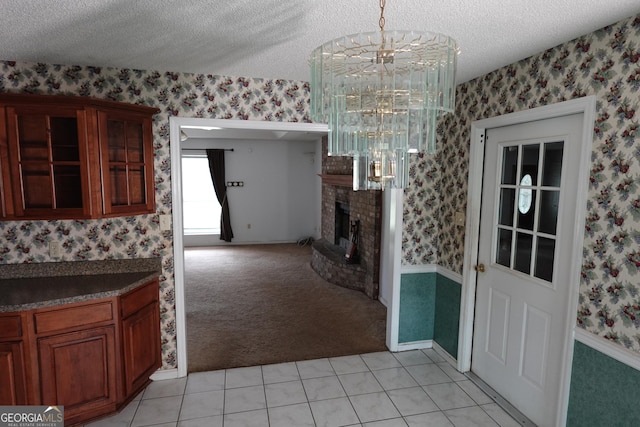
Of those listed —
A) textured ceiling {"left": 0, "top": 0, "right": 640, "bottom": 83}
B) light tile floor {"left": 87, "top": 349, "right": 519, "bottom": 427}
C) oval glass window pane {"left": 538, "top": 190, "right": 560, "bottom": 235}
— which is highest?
textured ceiling {"left": 0, "top": 0, "right": 640, "bottom": 83}

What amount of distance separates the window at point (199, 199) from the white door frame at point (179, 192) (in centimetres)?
507

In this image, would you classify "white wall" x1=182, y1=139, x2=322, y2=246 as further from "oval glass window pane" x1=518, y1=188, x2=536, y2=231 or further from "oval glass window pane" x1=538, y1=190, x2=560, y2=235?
"oval glass window pane" x1=538, y1=190, x2=560, y2=235

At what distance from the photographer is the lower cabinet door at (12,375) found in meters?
2.09

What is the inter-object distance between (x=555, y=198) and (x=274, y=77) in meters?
2.14

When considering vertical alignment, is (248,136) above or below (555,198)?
above

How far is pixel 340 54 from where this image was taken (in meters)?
1.26

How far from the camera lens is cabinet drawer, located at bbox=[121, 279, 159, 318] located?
2.46 m

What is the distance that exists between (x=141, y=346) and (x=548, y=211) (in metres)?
2.87

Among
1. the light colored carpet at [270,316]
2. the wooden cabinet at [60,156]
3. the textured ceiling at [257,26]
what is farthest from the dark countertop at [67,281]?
the textured ceiling at [257,26]

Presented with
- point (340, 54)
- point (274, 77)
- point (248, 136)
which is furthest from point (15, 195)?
point (248, 136)

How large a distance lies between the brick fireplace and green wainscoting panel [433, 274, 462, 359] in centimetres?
134

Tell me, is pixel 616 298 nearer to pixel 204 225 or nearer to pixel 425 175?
pixel 425 175

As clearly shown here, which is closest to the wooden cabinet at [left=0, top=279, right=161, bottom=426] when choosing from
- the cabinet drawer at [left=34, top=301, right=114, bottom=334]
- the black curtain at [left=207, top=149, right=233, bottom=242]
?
the cabinet drawer at [left=34, top=301, right=114, bottom=334]

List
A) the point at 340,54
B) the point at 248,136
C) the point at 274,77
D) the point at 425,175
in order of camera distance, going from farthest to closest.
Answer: the point at 248,136
the point at 425,175
the point at 274,77
the point at 340,54
